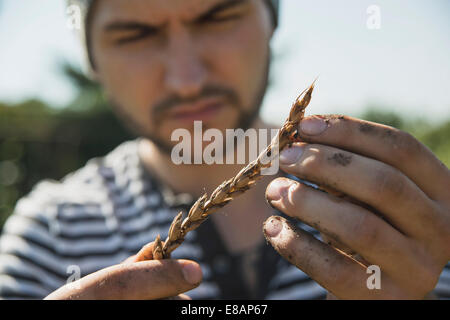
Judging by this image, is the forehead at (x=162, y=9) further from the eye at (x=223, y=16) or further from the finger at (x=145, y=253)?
the finger at (x=145, y=253)

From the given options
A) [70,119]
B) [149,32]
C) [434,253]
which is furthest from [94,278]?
[70,119]

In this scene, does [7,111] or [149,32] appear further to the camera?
[7,111]

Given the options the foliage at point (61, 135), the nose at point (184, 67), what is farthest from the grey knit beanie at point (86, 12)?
the foliage at point (61, 135)

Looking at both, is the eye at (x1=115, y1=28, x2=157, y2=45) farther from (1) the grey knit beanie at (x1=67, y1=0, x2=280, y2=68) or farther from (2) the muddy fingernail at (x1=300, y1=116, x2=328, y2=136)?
(2) the muddy fingernail at (x1=300, y1=116, x2=328, y2=136)

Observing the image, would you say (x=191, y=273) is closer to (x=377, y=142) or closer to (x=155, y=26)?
(x=377, y=142)

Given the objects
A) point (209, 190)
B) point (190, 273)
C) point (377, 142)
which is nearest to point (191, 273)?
point (190, 273)

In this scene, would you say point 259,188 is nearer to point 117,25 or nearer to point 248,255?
point 248,255
